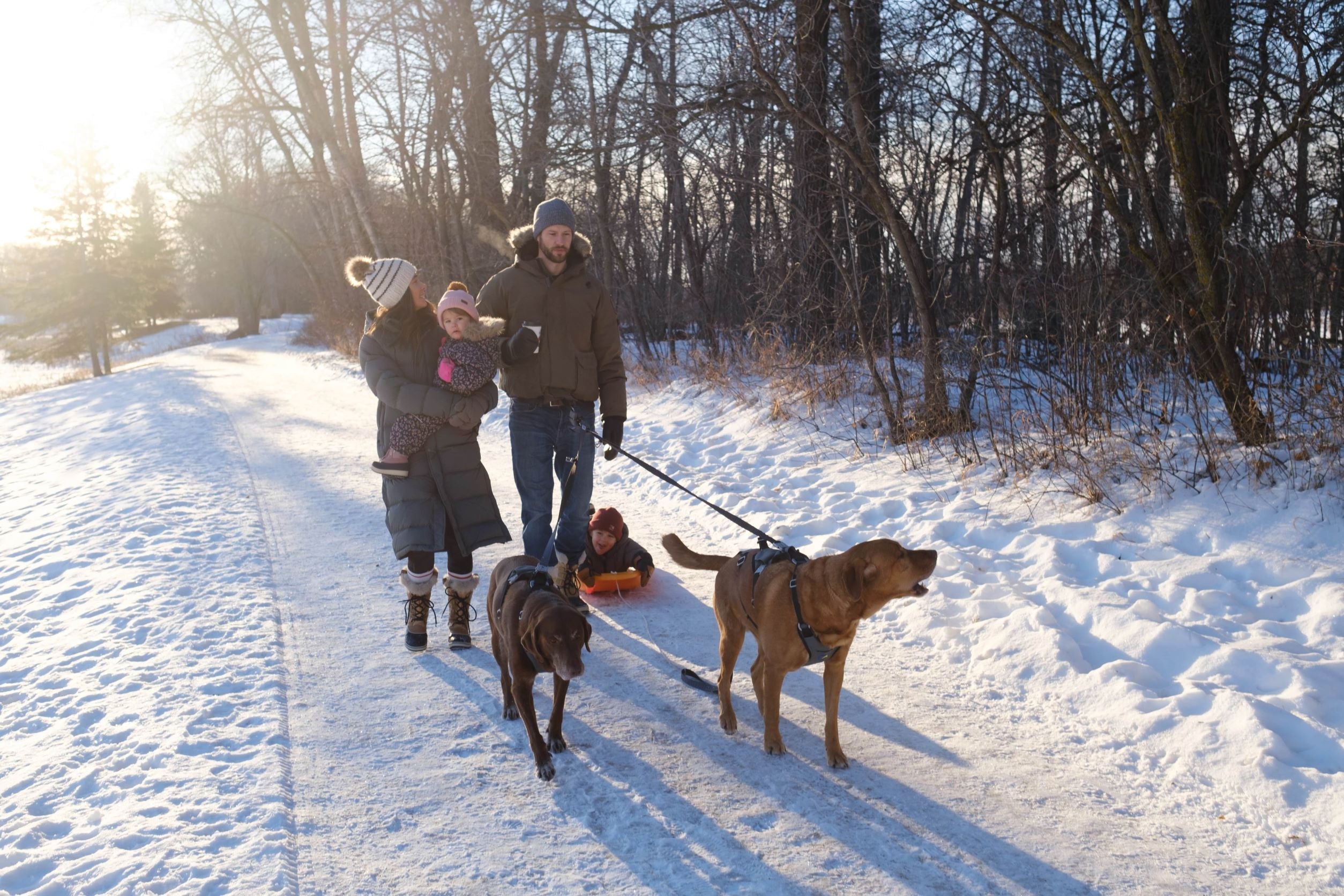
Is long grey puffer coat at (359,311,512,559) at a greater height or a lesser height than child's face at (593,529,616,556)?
greater

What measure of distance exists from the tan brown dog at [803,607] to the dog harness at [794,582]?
0.01 metres

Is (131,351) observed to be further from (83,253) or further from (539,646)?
(539,646)

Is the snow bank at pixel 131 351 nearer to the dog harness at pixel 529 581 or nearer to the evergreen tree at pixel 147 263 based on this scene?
the evergreen tree at pixel 147 263

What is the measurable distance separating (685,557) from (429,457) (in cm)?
171

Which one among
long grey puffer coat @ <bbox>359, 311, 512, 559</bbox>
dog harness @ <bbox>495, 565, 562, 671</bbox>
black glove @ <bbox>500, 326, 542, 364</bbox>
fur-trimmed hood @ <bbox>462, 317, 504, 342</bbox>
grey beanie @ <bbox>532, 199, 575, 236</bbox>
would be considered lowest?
dog harness @ <bbox>495, 565, 562, 671</bbox>

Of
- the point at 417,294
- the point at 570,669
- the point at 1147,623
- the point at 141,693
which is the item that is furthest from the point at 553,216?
the point at 1147,623

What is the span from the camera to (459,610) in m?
4.87

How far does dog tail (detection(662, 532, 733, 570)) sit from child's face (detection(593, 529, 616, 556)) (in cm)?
160

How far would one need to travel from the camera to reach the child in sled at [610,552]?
5.59 meters

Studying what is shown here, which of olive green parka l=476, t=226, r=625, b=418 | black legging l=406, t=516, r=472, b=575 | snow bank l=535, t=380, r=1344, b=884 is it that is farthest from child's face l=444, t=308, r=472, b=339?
snow bank l=535, t=380, r=1344, b=884

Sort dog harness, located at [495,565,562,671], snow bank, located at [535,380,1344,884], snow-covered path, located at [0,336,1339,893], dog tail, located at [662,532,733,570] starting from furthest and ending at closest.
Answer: dog tail, located at [662,532,733,570] < dog harness, located at [495,565,562,671] < snow bank, located at [535,380,1344,884] < snow-covered path, located at [0,336,1339,893]

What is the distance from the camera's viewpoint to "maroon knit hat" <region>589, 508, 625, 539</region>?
559cm

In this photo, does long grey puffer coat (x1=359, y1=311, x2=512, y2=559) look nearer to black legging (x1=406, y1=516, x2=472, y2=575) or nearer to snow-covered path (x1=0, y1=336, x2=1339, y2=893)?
black legging (x1=406, y1=516, x2=472, y2=575)

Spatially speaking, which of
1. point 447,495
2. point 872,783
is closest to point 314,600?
point 447,495
